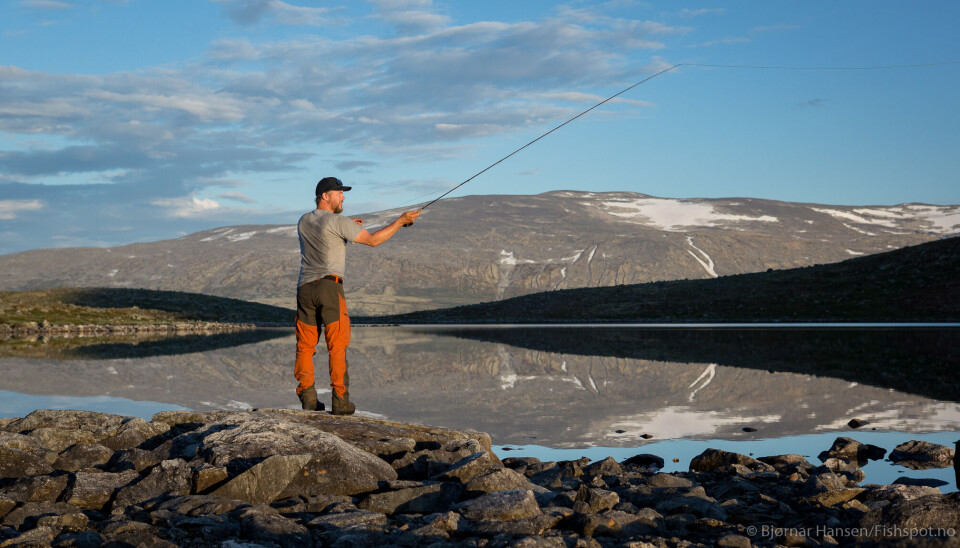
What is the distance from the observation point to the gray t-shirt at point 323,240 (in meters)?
10.6

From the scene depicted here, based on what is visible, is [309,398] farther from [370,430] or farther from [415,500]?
[415,500]

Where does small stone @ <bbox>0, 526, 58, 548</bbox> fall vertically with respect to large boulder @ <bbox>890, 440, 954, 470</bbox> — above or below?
above

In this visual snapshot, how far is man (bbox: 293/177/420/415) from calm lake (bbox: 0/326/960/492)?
6.24 ft

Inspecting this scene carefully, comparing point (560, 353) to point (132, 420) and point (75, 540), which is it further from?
point (75, 540)

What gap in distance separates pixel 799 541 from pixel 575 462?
3.31m

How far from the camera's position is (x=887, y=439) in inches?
410

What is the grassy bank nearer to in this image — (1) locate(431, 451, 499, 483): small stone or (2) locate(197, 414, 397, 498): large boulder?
(2) locate(197, 414, 397, 498): large boulder

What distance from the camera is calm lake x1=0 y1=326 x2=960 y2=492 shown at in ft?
35.2

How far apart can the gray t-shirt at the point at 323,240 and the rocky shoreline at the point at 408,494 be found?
1.96m

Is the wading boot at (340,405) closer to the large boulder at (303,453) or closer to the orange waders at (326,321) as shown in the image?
the orange waders at (326,321)

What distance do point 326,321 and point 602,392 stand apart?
6.92 metres

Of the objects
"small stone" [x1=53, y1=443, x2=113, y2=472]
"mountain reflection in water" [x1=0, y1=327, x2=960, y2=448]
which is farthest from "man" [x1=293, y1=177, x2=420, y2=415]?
"small stone" [x1=53, y1=443, x2=113, y2=472]

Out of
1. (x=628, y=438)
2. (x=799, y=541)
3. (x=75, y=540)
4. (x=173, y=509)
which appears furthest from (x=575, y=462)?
(x=75, y=540)

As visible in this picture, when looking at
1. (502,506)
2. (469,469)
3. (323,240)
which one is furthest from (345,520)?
(323,240)
